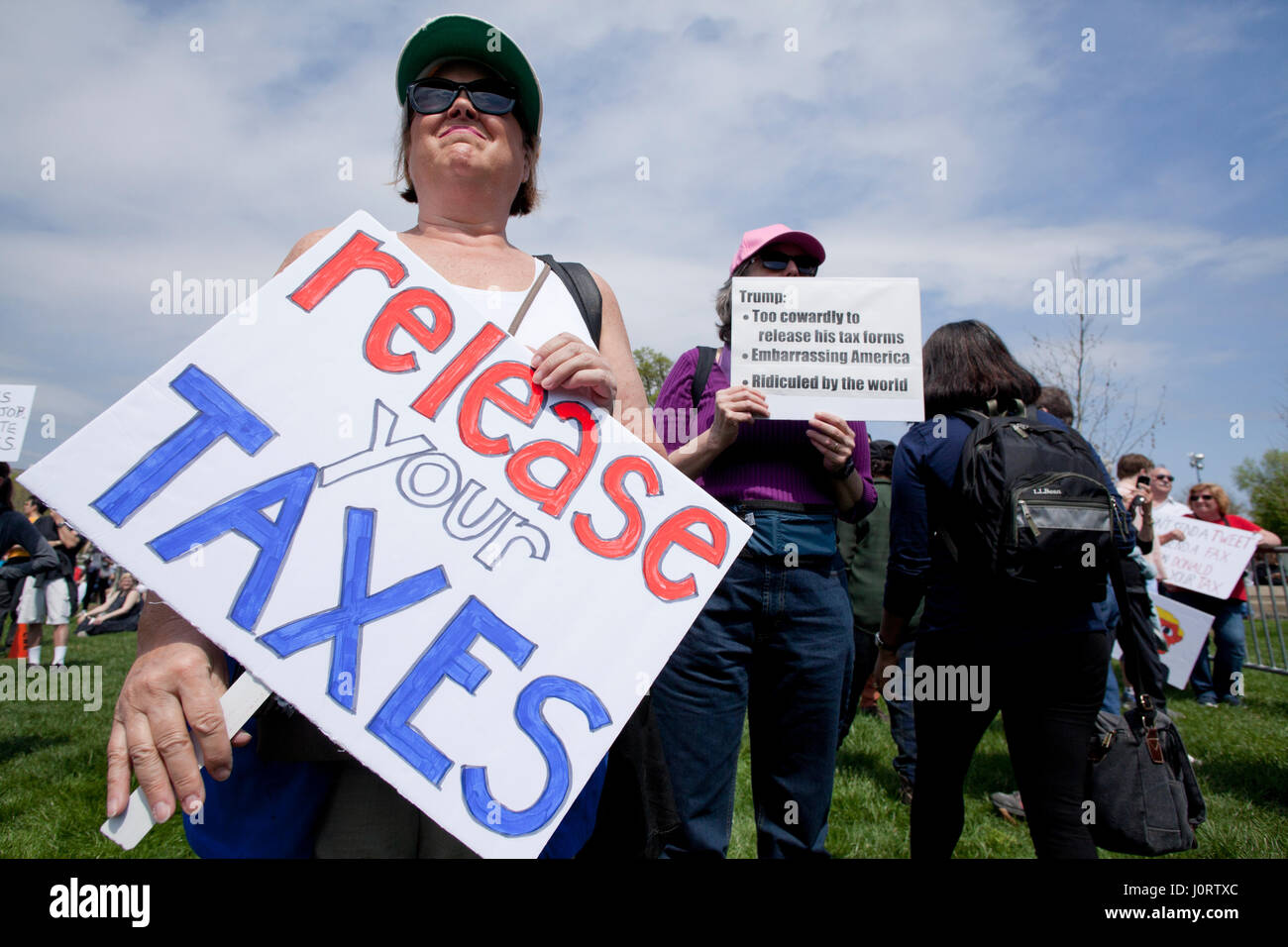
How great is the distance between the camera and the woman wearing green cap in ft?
3.49

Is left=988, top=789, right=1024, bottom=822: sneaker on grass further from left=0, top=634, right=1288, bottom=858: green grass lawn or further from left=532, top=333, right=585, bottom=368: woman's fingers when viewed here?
left=532, top=333, right=585, bottom=368: woman's fingers

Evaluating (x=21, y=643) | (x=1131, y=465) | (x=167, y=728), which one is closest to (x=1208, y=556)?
(x=1131, y=465)

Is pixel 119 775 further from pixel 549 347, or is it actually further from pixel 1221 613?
pixel 1221 613

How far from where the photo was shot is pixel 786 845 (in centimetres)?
208

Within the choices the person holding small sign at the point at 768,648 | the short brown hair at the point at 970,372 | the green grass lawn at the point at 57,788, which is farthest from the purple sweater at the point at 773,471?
the green grass lawn at the point at 57,788

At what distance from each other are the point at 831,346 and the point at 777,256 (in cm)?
43

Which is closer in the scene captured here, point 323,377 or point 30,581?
point 323,377

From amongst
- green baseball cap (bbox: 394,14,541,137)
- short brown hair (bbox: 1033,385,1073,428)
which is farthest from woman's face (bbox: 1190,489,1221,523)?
green baseball cap (bbox: 394,14,541,137)

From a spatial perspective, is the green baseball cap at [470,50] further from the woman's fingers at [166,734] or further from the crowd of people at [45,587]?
the woman's fingers at [166,734]

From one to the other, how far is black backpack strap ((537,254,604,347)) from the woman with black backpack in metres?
1.23

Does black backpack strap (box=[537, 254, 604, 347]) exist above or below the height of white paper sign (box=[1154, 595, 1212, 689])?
above
